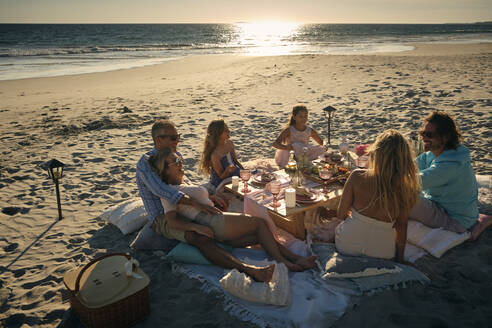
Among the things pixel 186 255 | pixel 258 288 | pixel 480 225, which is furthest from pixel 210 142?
pixel 480 225

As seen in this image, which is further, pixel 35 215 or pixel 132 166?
pixel 132 166

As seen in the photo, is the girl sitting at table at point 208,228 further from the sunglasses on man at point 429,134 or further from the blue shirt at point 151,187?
the sunglasses on man at point 429,134

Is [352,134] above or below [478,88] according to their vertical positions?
below

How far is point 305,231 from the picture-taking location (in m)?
4.23

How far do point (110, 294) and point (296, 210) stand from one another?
77.7 inches

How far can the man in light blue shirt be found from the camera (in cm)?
349

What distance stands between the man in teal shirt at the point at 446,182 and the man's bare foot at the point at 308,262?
4.51 ft

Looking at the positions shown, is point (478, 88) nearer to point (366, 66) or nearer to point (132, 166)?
point (366, 66)

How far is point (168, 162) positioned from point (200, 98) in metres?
8.63

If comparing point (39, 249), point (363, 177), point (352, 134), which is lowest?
point (39, 249)

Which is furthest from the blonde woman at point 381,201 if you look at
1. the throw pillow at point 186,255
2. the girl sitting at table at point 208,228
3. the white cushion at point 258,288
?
the throw pillow at point 186,255

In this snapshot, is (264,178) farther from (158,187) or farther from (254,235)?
(158,187)

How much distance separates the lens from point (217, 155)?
16.5 feet

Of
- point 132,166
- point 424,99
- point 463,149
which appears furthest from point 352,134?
point 132,166
